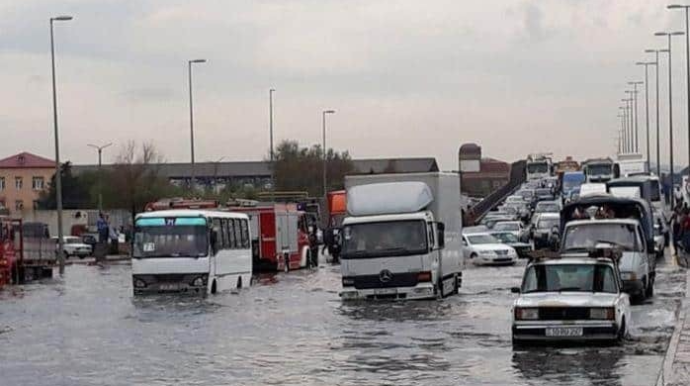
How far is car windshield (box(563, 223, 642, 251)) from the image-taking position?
3225 centimetres

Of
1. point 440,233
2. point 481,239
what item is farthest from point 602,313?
point 481,239

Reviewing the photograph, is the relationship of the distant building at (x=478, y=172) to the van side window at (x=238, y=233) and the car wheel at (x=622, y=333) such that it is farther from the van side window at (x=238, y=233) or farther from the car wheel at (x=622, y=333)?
the car wheel at (x=622, y=333)

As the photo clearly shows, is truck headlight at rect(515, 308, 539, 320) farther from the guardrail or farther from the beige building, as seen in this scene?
the beige building

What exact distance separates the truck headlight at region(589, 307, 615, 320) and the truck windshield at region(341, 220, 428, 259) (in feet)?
36.6

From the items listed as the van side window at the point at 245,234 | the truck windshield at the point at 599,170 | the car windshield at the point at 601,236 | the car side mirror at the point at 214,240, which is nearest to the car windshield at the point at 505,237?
the van side window at the point at 245,234

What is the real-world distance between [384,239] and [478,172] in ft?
464

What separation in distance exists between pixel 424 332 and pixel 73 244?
185 ft

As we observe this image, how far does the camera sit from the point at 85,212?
353 feet

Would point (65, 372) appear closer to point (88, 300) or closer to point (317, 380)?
point (317, 380)

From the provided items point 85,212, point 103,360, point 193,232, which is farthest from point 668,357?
point 85,212

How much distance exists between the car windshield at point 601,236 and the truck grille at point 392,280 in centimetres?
366

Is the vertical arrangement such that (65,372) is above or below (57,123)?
below

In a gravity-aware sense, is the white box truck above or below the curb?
above

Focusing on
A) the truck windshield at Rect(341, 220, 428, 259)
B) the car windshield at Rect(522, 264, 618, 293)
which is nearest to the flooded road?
the car windshield at Rect(522, 264, 618, 293)
